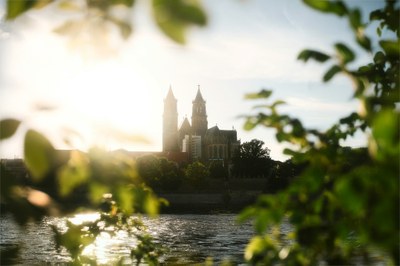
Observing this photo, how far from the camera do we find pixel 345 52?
132 centimetres

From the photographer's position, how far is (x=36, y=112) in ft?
3.94

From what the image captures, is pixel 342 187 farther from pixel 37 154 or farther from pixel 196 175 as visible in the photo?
pixel 196 175

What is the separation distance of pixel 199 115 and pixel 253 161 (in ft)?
138

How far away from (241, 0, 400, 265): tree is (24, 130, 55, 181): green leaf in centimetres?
65

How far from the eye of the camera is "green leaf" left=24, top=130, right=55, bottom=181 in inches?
39.9

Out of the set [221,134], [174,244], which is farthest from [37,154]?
[221,134]

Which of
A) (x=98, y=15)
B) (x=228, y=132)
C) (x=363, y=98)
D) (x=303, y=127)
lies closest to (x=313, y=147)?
(x=303, y=127)

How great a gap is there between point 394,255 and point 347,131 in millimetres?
1535

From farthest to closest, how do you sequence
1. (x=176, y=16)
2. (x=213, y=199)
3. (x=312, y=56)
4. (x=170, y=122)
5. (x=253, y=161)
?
1. (x=170, y=122)
2. (x=253, y=161)
3. (x=213, y=199)
4. (x=312, y=56)
5. (x=176, y=16)

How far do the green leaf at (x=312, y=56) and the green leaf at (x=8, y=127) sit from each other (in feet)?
3.39

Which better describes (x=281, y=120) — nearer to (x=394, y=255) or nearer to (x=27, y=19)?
(x=394, y=255)

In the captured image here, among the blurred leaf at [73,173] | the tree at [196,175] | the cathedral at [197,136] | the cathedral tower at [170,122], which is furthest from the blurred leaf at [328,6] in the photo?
the cathedral tower at [170,122]

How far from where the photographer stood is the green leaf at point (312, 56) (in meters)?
1.43

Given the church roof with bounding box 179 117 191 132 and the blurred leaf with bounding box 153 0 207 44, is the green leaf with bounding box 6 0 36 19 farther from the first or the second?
the church roof with bounding box 179 117 191 132
